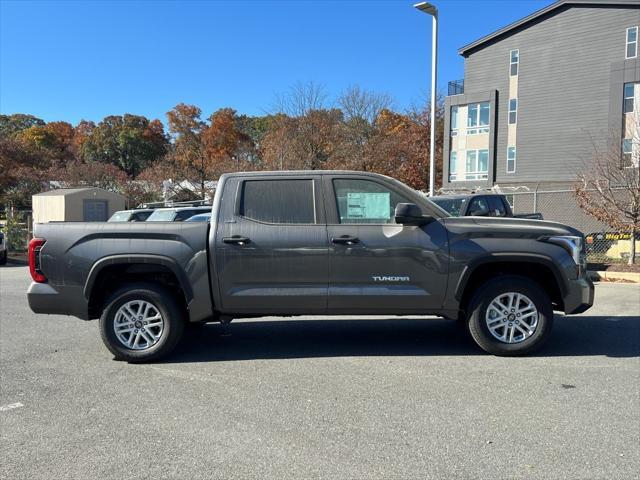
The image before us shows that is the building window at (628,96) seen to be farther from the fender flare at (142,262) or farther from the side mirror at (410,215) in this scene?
the fender flare at (142,262)

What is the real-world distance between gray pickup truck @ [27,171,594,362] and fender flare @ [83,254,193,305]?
0.01 metres

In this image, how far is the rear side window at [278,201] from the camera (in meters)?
5.52

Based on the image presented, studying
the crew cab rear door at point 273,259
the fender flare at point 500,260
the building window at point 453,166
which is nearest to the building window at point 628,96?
the building window at point 453,166

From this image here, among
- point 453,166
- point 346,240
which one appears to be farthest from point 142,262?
point 453,166

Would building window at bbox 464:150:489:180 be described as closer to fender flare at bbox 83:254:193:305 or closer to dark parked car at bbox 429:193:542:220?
dark parked car at bbox 429:193:542:220

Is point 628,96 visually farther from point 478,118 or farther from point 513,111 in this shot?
point 478,118

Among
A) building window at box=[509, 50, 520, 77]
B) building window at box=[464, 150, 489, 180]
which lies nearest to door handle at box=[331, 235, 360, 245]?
building window at box=[464, 150, 489, 180]

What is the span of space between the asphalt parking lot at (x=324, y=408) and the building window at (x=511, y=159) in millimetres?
32914

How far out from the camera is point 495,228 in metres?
5.45

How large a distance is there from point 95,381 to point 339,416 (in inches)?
96.9

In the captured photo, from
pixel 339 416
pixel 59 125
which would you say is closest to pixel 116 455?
pixel 339 416

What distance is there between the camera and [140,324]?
5.55 metres

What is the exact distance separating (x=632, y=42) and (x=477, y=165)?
1220 centimetres

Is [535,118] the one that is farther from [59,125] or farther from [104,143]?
[59,125]
